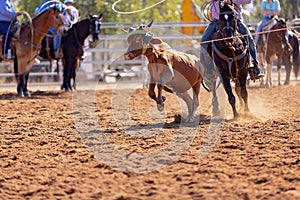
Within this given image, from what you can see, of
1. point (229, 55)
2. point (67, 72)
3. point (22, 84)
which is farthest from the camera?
point (67, 72)

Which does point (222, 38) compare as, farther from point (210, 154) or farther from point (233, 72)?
point (210, 154)

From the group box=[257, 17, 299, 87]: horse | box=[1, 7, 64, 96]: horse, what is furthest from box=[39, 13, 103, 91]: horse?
box=[257, 17, 299, 87]: horse

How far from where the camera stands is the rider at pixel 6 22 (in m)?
14.1

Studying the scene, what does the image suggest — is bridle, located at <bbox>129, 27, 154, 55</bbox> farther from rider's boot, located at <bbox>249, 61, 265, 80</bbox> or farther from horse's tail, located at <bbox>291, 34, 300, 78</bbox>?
horse's tail, located at <bbox>291, 34, 300, 78</bbox>

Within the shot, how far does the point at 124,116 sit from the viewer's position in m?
10.2

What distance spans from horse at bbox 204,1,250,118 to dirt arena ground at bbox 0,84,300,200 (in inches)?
19.4

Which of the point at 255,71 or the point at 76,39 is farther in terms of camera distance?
the point at 76,39

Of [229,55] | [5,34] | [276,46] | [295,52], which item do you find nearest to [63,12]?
[5,34]

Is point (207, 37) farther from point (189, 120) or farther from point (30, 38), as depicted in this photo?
point (30, 38)

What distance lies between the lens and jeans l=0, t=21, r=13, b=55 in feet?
46.5

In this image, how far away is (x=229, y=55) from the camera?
375 inches

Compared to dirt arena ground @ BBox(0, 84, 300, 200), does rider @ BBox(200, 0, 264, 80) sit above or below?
above

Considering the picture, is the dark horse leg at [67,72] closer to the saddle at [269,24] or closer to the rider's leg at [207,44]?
the saddle at [269,24]

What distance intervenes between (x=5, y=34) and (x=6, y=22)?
0.27 m
